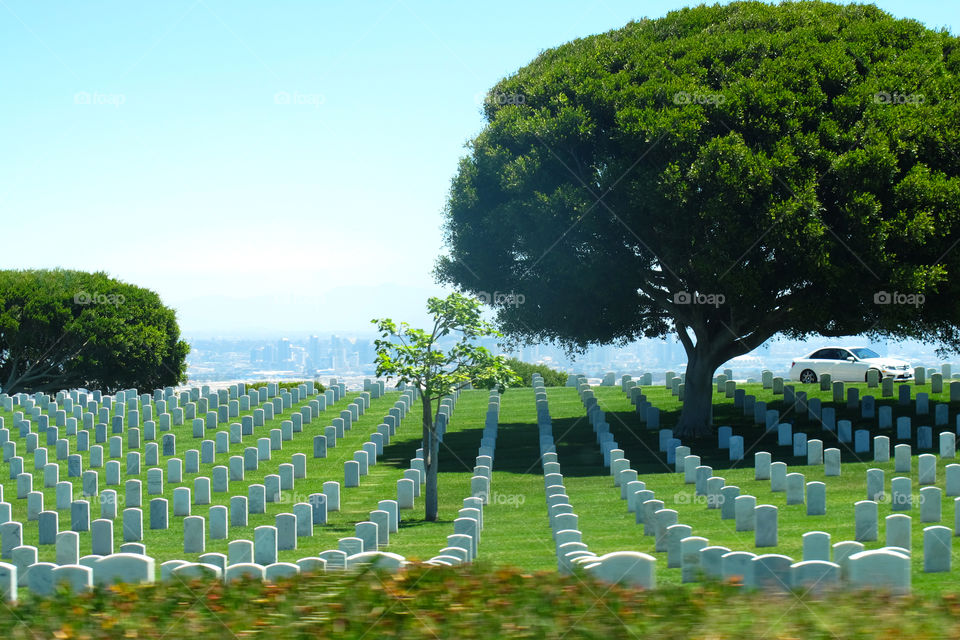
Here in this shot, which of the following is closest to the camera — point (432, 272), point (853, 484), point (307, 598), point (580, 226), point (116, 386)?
point (307, 598)

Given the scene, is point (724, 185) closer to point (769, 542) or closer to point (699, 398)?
point (699, 398)

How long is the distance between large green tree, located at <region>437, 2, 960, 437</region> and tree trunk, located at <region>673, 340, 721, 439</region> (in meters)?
0.06

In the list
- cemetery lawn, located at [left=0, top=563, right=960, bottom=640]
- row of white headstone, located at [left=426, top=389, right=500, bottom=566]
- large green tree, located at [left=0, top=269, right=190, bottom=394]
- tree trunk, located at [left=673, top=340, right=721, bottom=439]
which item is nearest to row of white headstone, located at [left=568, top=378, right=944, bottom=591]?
cemetery lawn, located at [left=0, top=563, right=960, bottom=640]

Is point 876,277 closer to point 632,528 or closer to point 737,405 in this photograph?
point 737,405

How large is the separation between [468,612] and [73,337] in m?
41.5

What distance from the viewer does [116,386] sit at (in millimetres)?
44656

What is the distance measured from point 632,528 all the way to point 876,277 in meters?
10.4

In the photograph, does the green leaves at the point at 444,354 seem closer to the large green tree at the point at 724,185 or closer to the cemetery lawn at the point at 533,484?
the cemetery lawn at the point at 533,484

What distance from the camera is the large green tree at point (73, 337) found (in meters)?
43.5

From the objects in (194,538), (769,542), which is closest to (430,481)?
(194,538)

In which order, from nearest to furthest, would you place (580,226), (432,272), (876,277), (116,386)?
(876,277) → (580,226) → (432,272) → (116,386)

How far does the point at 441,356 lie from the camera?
1884cm

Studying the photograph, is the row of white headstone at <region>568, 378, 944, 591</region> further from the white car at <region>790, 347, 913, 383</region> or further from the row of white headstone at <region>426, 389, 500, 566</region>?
the white car at <region>790, 347, 913, 383</region>

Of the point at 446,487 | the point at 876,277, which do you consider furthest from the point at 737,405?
the point at 446,487
